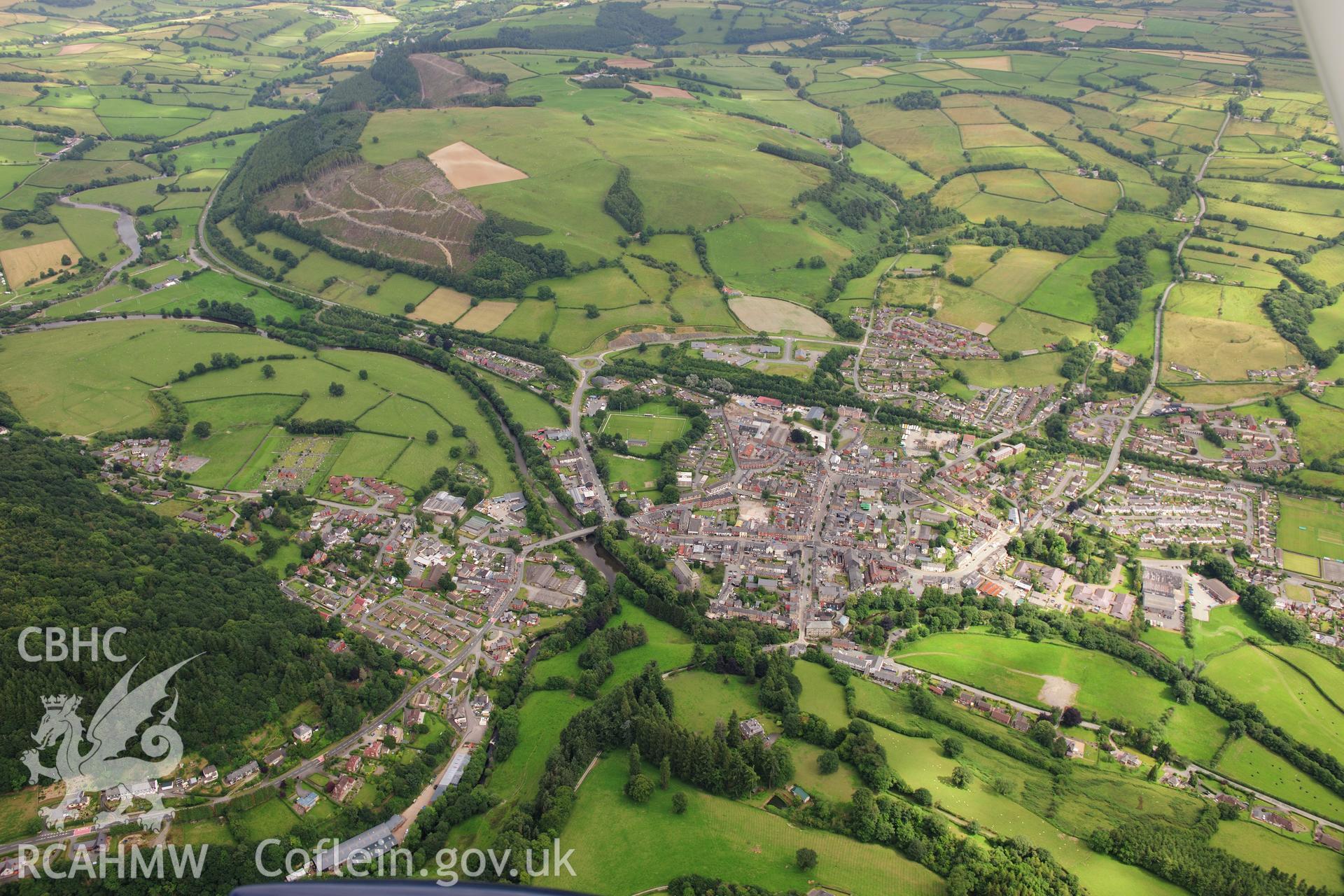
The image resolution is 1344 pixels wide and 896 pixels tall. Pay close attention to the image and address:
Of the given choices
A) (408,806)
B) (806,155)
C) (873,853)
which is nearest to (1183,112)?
(806,155)

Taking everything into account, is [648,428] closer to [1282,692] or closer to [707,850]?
[707,850]

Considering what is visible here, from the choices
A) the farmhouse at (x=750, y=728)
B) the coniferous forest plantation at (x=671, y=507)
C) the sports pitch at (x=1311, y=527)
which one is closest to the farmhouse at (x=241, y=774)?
the coniferous forest plantation at (x=671, y=507)

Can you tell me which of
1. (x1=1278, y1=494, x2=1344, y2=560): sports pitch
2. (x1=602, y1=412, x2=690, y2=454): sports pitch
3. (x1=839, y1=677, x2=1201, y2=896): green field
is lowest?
(x1=839, y1=677, x2=1201, y2=896): green field

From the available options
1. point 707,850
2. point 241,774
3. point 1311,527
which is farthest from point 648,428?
point 1311,527

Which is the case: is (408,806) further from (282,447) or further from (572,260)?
(572,260)

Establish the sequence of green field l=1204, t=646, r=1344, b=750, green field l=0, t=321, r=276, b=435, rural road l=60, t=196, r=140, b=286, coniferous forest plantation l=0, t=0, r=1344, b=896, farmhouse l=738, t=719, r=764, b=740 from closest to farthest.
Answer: coniferous forest plantation l=0, t=0, r=1344, b=896 → farmhouse l=738, t=719, r=764, b=740 → green field l=1204, t=646, r=1344, b=750 → green field l=0, t=321, r=276, b=435 → rural road l=60, t=196, r=140, b=286

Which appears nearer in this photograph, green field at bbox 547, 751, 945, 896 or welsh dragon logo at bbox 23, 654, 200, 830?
green field at bbox 547, 751, 945, 896

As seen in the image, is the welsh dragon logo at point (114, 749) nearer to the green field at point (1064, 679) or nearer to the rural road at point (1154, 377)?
the green field at point (1064, 679)

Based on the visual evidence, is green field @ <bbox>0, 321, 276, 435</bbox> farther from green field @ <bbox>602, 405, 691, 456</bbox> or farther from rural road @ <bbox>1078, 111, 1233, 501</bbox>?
rural road @ <bbox>1078, 111, 1233, 501</bbox>

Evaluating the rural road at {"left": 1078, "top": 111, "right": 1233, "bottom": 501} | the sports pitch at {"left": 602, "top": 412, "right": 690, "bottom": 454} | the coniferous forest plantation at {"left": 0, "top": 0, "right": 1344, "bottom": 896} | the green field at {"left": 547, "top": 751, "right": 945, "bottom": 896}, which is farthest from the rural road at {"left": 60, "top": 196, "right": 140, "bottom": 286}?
the rural road at {"left": 1078, "top": 111, "right": 1233, "bottom": 501}
